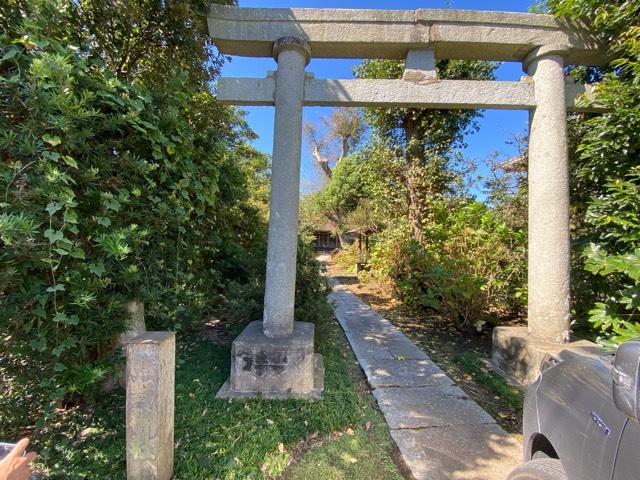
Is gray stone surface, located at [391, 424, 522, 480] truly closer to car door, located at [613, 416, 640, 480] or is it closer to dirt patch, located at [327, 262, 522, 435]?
dirt patch, located at [327, 262, 522, 435]

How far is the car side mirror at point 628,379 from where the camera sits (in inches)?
→ 37.0

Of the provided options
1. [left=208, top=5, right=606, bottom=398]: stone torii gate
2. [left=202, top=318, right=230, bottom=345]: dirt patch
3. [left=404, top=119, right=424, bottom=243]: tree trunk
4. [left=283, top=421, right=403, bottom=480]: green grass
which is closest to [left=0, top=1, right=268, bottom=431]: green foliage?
[left=208, top=5, right=606, bottom=398]: stone torii gate

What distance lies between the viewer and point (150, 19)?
3234 mm

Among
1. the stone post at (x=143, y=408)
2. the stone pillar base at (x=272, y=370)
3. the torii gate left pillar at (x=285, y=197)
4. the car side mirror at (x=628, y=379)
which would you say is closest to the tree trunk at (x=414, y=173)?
the torii gate left pillar at (x=285, y=197)

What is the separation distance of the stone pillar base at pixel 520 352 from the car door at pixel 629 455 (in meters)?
2.31

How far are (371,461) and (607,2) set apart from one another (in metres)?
5.08

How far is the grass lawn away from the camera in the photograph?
1.96 meters

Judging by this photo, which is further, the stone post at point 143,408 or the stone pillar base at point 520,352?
the stone pillar base at point 520,352

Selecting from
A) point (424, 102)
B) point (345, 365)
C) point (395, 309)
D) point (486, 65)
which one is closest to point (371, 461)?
point (345, 365)

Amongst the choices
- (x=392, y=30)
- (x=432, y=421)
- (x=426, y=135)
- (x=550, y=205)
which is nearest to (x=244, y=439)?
(x=432, y=421)

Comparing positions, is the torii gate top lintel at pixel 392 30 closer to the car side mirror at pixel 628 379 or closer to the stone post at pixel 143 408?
the stone post at pixel 143 408

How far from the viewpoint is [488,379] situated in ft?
10.9

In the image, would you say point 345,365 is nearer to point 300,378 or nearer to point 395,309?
point 300,378

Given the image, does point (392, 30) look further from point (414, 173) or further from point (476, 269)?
point (414, 173)
